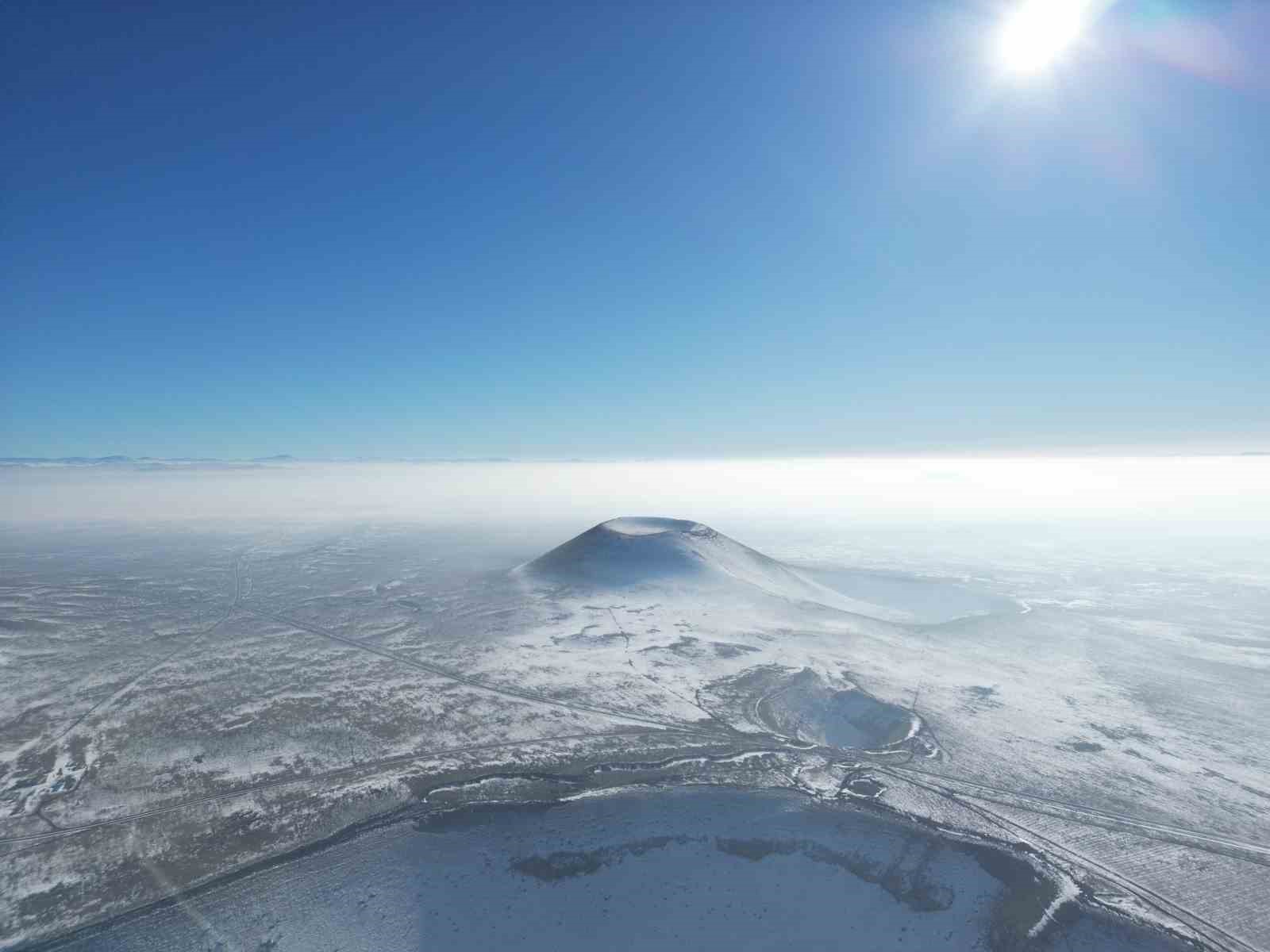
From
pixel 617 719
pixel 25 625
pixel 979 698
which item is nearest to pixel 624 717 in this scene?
pixel 617 719

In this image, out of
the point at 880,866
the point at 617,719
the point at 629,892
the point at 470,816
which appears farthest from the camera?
the point at 617,719

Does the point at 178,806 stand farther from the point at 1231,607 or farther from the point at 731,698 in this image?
the point at 1231,607

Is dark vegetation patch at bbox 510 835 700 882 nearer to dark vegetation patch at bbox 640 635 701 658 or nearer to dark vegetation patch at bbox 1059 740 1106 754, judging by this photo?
dark vegetation patch at bbox 640 635 701 658

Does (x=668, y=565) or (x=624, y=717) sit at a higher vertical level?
(x=668, y=565)

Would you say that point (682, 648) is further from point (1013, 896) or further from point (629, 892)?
point (1013, 896)

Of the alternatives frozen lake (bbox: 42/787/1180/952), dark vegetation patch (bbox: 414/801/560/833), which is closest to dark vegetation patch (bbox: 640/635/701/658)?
frozen lake (bbox: 42/787/1180/952)

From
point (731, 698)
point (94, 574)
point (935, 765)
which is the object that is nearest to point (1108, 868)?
point (935, 765)

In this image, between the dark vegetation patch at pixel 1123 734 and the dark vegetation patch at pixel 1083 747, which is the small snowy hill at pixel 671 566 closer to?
the dark vegetation patch at pixel 1123 734
